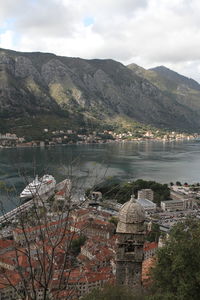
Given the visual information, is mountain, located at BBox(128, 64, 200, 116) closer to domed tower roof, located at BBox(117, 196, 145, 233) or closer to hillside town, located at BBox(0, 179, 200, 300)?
hillside town, located at BBox(0, 179, 200, 300)

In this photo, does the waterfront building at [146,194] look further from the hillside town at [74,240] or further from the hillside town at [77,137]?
the hillside town at [77,137]

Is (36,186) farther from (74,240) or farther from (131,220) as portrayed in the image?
(74,240)

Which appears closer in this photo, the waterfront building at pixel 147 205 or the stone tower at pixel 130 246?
the stone tower at pixel 130 246

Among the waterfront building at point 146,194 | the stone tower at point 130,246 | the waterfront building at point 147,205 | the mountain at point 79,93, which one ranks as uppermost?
the mountain at point 79,93

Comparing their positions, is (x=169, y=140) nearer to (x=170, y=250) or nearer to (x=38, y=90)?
(x=38, y=90)

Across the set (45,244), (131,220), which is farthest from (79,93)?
(45,244)

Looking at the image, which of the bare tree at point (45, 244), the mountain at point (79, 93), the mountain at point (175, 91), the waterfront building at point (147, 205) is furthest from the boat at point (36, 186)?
the mountain at point (175, 91)
